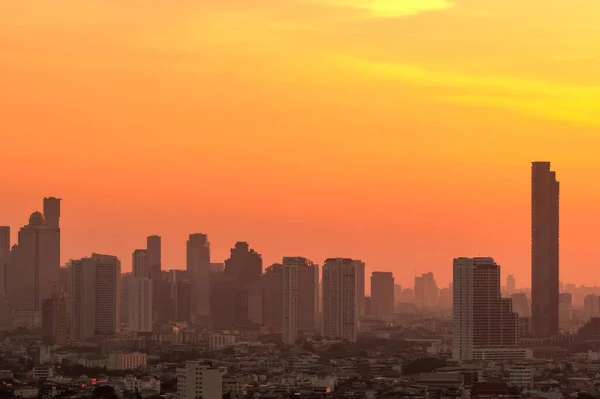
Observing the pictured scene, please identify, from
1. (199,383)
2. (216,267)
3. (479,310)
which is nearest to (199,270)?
(216,267)

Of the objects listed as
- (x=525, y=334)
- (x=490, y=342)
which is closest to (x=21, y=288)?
(x=525, y=334)

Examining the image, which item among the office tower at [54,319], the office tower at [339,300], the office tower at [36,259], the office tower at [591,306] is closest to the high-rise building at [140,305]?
the office tower at [36,259]

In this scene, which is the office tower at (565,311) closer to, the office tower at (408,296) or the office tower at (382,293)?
the office tower at (382,293)

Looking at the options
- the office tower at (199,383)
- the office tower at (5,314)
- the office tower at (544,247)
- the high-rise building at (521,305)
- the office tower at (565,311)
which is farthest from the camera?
the office tower at (565,311)

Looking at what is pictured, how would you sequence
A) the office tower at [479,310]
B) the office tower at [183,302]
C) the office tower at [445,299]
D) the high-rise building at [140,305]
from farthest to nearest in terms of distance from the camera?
the office tower at [445,299]
the office tower at [183,302]
the high-rise building at [140,305]
the office tower at [479,310]

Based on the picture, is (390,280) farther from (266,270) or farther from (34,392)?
(34,392)

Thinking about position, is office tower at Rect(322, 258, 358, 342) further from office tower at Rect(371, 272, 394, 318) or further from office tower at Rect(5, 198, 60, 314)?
office tower at Rect(371, 272, 394, 318)
